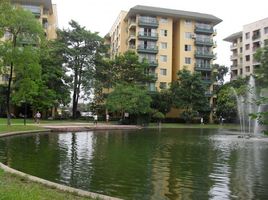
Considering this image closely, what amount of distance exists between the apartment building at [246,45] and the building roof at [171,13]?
1375 centimetres

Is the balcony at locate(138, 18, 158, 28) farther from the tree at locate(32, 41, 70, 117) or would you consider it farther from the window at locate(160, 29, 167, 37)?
the tree at locate(32, 41, 70, 117)

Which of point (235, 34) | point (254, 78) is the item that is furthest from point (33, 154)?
point (235, 34)

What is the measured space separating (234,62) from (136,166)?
97106mm

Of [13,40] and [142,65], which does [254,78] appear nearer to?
[142,65]

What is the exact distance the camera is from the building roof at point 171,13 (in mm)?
83300

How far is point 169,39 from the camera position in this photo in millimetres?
86438

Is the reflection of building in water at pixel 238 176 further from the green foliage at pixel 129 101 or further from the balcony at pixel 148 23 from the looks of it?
the balcony at pixel 148 23

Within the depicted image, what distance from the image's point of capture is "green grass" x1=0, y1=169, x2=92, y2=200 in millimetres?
8626

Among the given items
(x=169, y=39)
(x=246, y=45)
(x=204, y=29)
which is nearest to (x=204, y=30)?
(x=204, y=29)

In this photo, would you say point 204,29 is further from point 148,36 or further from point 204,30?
point 148,36

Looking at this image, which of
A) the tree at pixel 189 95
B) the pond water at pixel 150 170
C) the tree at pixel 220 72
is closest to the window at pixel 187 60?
the tree at pixel 220 72

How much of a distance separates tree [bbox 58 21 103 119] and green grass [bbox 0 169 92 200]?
58444 mm

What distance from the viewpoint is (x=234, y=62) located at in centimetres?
11025

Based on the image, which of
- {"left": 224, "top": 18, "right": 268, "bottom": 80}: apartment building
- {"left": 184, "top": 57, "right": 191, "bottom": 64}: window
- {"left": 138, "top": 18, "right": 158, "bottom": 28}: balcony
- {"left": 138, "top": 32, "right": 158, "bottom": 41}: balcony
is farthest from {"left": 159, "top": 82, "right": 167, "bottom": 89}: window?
{"left": 224, "top": 18, "right": 268, "bottom": 80}: apartment building
